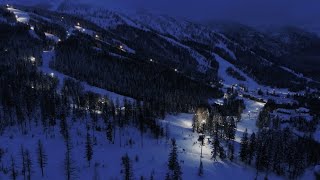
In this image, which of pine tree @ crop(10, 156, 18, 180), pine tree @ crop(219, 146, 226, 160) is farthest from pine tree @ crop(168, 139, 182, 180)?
pine tree @ crop(10, 156, 18, 180)

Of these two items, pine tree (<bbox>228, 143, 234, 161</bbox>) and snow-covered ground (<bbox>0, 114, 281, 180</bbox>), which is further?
pine tree (<bbox>228, 143, 234, 161</bbox>)

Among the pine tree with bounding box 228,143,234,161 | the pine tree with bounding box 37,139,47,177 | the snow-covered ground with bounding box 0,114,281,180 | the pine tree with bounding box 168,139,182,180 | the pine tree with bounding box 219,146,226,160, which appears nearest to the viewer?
the pine tree with bounding box 168,139,182,180

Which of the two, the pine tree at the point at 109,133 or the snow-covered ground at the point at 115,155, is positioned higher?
the pine tree at the point at 109,133

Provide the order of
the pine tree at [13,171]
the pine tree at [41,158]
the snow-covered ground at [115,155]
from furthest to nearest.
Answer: the snow-covered ground at [115,155] → the pine tree at [41,158] → the pine tree at [13,171]

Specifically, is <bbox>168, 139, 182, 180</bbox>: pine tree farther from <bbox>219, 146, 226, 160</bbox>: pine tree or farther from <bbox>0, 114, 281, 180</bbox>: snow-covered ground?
<bbox>219, 146, 226, 160</bbox>: pine tree

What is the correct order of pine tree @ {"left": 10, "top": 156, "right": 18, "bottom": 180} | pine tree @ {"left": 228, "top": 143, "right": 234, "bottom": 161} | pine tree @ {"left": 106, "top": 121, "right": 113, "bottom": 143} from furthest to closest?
pine tree @ {"left": 106, "top": 121, "right": 113, "bottom": 143} < pine tree @ {"left": 228, "top": 143, "right": 234, "bottom": 161} < pine tree @ {"left": 10, "top": 156, "right": 18, "bottom": 180}

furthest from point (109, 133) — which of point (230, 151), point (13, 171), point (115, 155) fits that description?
point (230, 151)

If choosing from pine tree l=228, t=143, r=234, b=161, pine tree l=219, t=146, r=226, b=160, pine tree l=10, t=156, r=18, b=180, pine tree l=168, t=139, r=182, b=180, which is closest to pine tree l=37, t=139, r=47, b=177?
pine tree l=10, t=156, r=18, b=180

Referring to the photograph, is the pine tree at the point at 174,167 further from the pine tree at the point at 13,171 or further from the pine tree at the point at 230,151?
the pine tree at the point at 13,171

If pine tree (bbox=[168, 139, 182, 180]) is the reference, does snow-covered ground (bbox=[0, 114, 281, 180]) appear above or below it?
below

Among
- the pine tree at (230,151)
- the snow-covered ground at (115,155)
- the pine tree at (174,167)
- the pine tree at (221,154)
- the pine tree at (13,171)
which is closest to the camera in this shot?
the pine tree at (13,171)

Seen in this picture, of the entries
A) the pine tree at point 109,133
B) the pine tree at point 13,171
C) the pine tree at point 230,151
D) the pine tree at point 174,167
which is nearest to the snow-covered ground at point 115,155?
the pine tree at point 109,133

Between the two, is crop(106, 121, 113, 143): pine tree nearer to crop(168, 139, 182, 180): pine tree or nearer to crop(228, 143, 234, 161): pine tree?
crop(168, 139, 182, 180): pine tree
